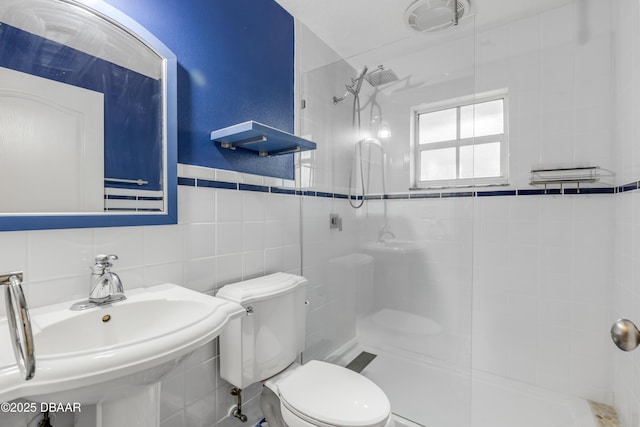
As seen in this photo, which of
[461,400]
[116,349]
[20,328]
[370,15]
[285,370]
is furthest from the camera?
[370,15]

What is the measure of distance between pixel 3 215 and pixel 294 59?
1.57 m

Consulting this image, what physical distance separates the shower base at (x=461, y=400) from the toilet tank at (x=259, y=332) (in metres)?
Answer: 0.74

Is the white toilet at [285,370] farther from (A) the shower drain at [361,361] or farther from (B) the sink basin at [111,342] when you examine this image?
(A) the shower drain at [361,361]

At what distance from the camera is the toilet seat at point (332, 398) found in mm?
1053

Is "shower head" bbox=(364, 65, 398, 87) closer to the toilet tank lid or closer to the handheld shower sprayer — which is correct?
the handheld shower sprayer

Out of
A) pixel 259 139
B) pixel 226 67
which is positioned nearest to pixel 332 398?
pixel 259 139

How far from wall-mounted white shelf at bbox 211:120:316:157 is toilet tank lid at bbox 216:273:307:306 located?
652 millimetres

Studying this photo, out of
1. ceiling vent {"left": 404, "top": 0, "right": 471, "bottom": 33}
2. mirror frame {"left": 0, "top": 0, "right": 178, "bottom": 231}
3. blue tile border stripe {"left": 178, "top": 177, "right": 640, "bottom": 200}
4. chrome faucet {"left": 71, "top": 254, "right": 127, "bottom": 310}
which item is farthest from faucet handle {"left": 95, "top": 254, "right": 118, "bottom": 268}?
ceiling vent {"left": 404, "top": 0, "right": 471, "bottom": 33}

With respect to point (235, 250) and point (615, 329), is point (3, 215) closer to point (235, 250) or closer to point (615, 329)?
point (235, 250)

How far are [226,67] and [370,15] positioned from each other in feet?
3.31

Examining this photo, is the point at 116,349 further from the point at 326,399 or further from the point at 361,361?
the point at 361,361

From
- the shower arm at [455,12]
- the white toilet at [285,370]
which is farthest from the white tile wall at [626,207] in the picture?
the white toilet at [285,370]

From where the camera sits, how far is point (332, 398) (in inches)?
45.8

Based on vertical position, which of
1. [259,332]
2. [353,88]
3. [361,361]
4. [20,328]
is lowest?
[361,361]
